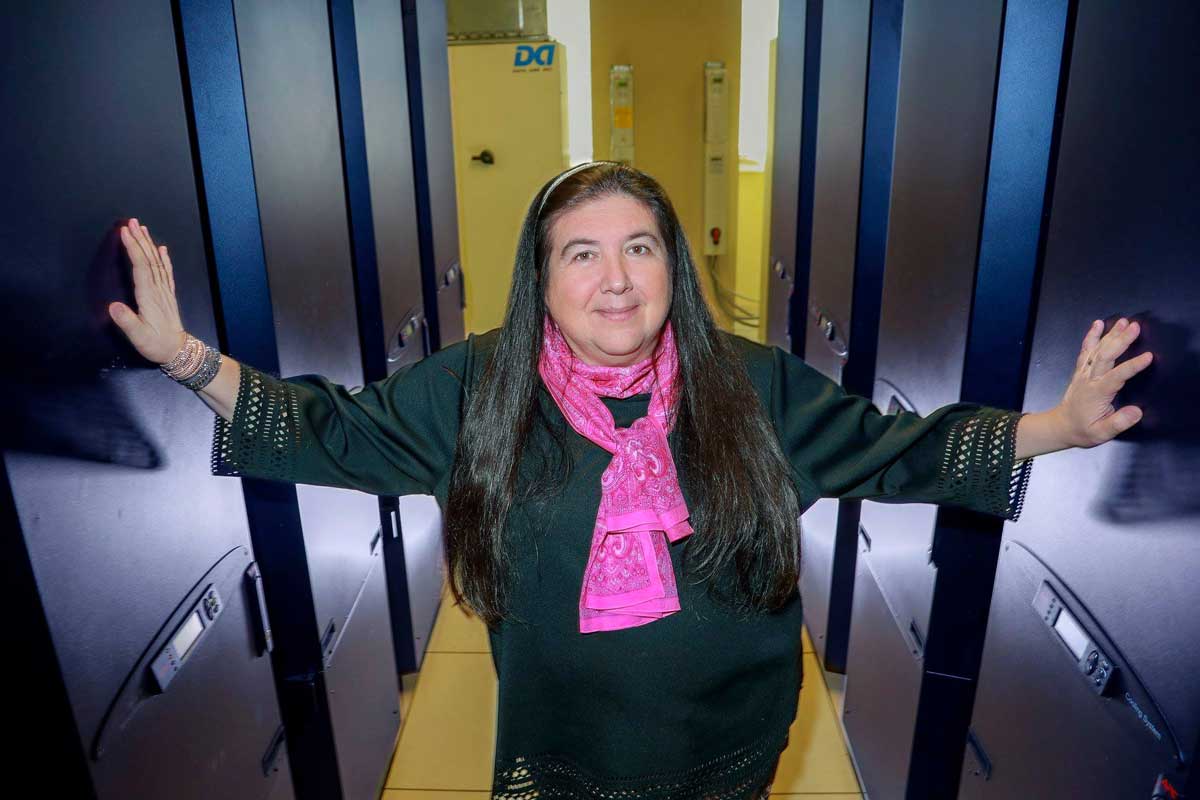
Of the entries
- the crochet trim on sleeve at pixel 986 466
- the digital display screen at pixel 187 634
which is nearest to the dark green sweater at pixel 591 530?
the crochet trim on sleeve at pixel 986 466

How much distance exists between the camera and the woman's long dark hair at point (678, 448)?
1.29m

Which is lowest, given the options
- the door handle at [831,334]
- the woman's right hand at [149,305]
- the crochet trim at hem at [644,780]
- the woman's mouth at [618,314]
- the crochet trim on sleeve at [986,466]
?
the crochet trim at hem at [644,780]

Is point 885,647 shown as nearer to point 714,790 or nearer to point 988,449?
point 714,790

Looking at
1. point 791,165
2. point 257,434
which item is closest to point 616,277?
point 257,434

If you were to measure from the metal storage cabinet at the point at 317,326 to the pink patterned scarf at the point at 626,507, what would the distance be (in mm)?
554

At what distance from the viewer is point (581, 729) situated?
1.37 meters

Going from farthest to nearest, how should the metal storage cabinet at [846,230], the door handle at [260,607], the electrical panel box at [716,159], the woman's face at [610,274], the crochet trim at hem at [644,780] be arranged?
1. the electrical panel box at [716,159]
2. the metal storage cabinet at [846,230]
3. the door handle at [260,607]
4. the crochet trim at hem at [644,780]
5. the woman's face at [610,274]

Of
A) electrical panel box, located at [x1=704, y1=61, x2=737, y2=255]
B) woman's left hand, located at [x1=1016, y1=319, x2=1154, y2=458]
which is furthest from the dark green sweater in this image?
electrical panel box, located at [x1=704, y1=61, x2=737, y2=255]

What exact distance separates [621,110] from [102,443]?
505cm

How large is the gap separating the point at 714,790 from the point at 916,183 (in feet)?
3.79

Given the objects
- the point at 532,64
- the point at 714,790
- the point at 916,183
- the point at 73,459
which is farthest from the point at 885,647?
the point at 532,64

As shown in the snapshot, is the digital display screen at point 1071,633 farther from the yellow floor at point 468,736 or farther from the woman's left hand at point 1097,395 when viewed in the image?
the yellow floor at point 468,736

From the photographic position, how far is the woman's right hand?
1.12 meters

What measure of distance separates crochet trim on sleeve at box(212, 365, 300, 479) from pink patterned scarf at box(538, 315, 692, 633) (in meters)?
0.39
